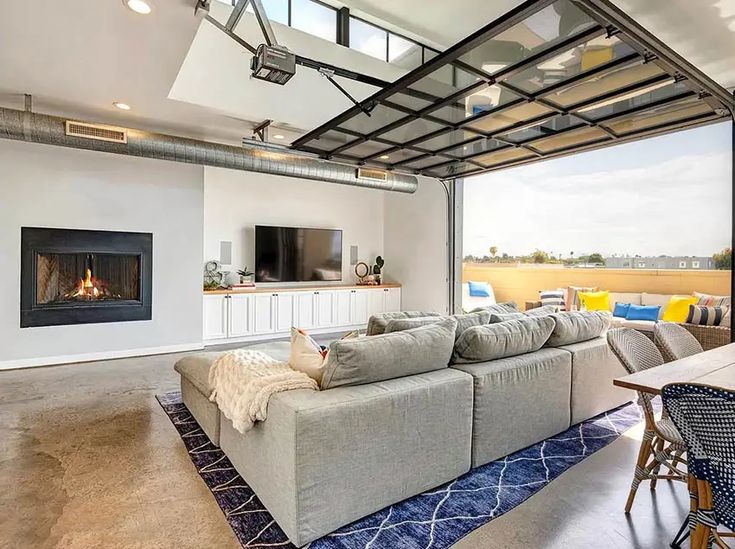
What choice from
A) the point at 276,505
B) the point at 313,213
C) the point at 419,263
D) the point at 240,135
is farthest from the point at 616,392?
the point at 313,213

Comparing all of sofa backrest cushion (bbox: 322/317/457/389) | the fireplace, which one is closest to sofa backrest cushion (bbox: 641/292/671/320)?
sofa backrest cushion (bbox: 322/317/457/389)

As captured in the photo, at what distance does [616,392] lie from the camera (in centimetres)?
342

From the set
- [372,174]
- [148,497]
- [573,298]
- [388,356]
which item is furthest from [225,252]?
[573,298]

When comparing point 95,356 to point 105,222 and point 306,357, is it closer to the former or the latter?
point 105,222

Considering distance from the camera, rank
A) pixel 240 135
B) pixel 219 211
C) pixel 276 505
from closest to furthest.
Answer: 1. pixel 276 505
2. pixel 240 135
3. pixel 219 211

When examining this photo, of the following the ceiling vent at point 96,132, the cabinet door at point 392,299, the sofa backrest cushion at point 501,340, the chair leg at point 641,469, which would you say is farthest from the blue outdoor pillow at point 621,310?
the ceiling vent at point 96,132

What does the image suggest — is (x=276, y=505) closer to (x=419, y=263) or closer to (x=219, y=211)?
(x=219, y=211)

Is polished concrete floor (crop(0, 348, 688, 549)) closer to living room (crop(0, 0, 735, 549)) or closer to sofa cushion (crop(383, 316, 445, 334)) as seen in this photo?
living room (crop(0, 0, 735, 549))

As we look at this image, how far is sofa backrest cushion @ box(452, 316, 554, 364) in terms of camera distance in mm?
2533

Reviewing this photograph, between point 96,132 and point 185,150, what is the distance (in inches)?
33.1

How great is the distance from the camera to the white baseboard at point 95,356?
4.67 m

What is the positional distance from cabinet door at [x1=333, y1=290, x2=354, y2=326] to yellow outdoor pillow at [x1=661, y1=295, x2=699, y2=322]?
4.57 meters

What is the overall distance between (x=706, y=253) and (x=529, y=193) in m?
2.98

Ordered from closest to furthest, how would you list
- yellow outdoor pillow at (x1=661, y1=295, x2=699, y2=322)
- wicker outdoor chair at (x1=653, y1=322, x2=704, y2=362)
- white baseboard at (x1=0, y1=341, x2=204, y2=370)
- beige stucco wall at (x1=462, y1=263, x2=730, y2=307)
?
1. wicker outdoor chair at (x1=653, y1=322, x2=704, y2=362)
2. white baseboard at (x1=0, y1=341, x2=204, y2=370)
3. yellow outdoor pillow at (x1=661, y1=295, x2=699, y2=322)
4. beige stucco wall at (x1=462, y1=263, x2=730, y2=307)
